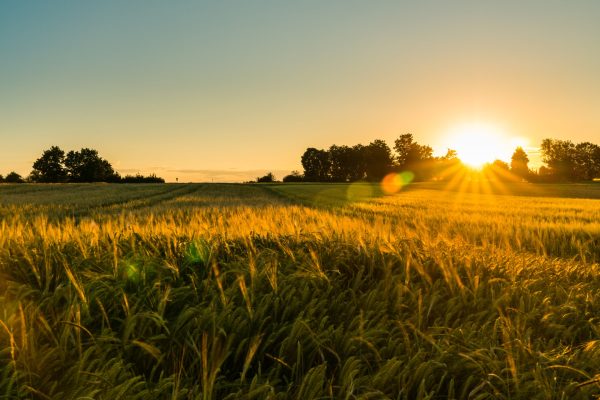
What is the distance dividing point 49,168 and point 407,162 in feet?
379

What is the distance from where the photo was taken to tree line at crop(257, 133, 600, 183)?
121875mm

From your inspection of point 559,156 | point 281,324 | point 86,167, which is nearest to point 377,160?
point 559,156

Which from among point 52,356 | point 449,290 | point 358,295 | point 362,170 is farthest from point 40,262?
point 362,170

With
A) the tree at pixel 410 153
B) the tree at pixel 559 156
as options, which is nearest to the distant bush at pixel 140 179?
the tree at pixel 410 153

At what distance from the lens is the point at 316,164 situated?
146 metres

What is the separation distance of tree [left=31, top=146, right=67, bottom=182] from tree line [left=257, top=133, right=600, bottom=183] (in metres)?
61.9

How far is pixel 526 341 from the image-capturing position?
2945 millimetres

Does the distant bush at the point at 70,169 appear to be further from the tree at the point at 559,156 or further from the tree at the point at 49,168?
the tree at the point at 559,156

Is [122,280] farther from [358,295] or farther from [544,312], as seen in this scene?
[544,312]

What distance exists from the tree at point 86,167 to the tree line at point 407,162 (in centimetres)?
4964

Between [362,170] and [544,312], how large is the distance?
136 m

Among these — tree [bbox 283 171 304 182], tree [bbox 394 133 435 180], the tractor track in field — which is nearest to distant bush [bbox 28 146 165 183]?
tree [bbox 283 171 304 182]

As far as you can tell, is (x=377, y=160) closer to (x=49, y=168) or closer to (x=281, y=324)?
(x=49, y=168)

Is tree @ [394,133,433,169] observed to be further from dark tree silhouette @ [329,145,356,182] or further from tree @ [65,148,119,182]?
tree @ [65,148,119,182]
